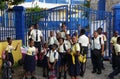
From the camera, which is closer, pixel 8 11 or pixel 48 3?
pixel 8 11

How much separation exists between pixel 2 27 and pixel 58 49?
A: 285cm

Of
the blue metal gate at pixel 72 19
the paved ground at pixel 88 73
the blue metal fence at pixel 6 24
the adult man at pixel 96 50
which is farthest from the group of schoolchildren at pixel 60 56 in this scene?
the blue metal gate at pixel 72 19

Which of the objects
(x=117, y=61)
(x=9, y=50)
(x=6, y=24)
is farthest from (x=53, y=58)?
(x=6, y=24)

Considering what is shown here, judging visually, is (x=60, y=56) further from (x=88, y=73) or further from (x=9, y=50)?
(x=9, y=50)

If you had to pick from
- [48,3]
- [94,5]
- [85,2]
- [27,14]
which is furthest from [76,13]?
[48,3]

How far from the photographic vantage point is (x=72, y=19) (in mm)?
16656

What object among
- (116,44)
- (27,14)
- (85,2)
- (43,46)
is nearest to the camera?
(116,44)

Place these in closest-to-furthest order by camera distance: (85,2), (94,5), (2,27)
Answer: (2,27) → (94,5) → (85,2)

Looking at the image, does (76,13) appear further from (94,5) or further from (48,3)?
(48,3)

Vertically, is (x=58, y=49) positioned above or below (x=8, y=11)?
below

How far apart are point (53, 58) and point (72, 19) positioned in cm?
355

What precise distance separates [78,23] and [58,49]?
9.92ft

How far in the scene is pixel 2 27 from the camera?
15.8 metres

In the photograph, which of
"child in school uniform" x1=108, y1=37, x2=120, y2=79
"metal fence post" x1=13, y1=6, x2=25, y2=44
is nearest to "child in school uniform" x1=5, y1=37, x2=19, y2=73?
"metal fence post" x1=13, y1=6, x2=25, y2=44
